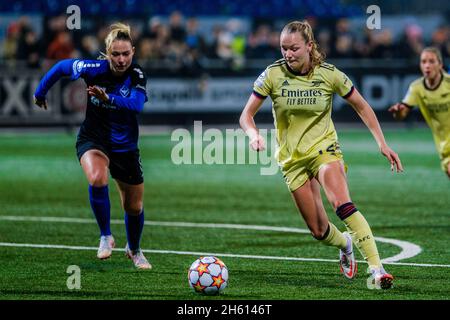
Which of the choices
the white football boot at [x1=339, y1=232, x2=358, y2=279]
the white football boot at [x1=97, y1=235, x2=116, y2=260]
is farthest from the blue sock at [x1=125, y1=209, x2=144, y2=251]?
the white football boot at [x1=339, y1=232, x2=358, y2=279]

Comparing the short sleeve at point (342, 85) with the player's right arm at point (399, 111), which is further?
the player's right arm at point (399, 111)

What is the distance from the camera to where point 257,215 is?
13492mm

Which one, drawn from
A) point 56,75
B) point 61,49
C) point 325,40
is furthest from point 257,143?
point 325,40

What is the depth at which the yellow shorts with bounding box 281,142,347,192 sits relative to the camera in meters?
8.70

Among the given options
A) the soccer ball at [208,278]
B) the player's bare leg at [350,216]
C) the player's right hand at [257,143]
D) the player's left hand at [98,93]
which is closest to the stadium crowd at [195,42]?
the player's left hand at [98,93]

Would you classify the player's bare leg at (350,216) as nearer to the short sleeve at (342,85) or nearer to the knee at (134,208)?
the short sleeve at (342,85)

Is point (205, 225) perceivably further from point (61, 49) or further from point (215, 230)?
point (61, 49)

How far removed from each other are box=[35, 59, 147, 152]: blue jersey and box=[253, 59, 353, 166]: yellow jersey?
1252 millimetres

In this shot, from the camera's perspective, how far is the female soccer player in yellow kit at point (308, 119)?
8.58 meters

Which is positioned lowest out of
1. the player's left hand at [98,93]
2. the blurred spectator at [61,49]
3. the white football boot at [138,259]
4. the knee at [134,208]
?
the white football boot at [138,259]

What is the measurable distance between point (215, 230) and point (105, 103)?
3101mm

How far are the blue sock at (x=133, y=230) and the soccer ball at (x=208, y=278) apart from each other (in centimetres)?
168

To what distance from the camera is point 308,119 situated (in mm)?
8844
